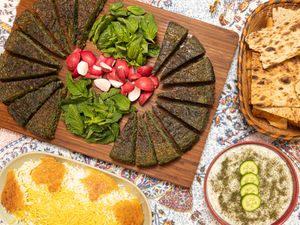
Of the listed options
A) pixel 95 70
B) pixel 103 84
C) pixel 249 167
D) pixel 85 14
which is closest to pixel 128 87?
pixel 103 84

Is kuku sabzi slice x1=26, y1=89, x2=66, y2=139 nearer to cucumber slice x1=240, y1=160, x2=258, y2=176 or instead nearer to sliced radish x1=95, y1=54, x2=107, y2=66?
sliced radish x1=95, y1=54, x2=107, y2=66

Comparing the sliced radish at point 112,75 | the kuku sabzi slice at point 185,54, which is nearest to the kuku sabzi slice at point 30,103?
the sliced radish at point 112,75

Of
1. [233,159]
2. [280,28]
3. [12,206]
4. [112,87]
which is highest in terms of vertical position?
[280,28]

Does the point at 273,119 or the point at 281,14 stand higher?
the point at 281,14

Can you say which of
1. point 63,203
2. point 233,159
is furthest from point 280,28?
point 63,203

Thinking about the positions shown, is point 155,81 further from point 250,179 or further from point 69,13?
point 250,179

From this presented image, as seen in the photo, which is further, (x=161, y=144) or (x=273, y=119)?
(x=161, y=144)

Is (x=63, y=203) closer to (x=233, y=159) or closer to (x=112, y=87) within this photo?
(x=112, y=87)
